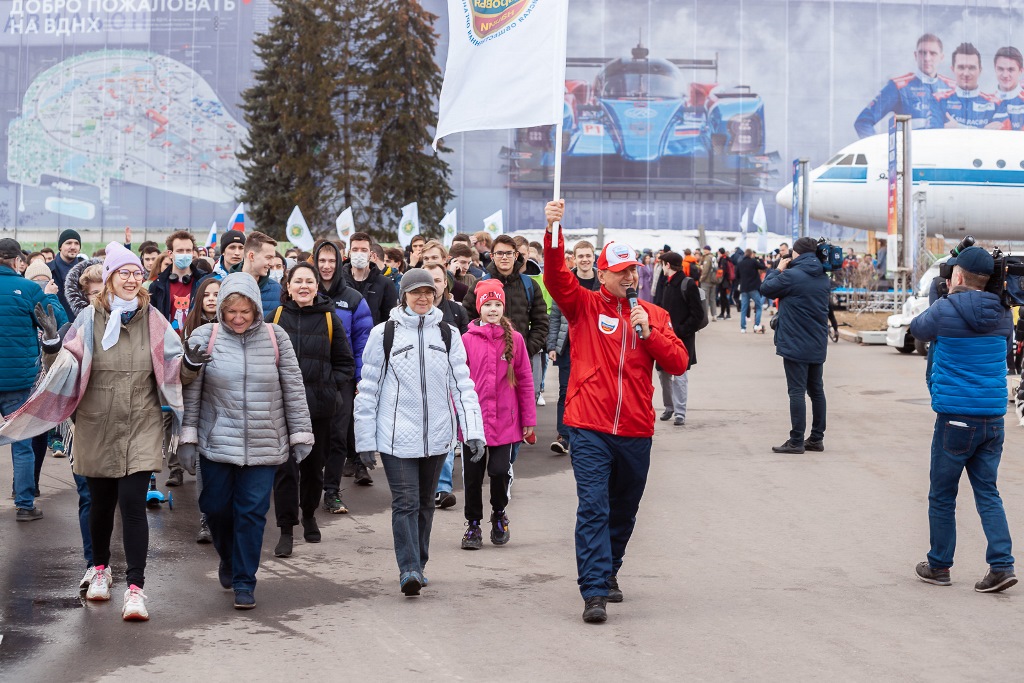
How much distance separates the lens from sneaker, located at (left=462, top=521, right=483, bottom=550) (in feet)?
26.0

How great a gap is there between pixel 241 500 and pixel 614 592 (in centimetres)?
191

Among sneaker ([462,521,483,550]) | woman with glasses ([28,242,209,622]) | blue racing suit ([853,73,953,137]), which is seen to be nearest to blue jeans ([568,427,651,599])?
sneaker ([462,521,483,550])

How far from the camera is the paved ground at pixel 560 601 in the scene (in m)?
5.55

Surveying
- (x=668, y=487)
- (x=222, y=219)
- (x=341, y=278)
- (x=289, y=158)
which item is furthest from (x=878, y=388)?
(x=222, y=219)

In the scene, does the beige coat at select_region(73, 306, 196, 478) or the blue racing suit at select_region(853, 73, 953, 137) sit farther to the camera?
the blue racing suit at select_region(853, 73, 953, 137)

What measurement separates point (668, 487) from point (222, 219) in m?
58.2

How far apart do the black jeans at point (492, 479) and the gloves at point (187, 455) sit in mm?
1942

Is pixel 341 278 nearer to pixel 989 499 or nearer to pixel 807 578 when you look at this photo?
pixel 807 578

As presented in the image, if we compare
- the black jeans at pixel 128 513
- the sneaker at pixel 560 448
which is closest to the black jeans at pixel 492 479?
the black jeans at pixel 128 513

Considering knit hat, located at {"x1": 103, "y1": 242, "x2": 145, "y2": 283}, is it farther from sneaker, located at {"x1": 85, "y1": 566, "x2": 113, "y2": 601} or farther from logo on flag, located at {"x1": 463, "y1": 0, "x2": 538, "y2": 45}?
logo on flag, located at {"x1": 463, "y1": 0, "x2": 538, "y2": 45}

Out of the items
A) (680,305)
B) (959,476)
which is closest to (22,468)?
(959,476)

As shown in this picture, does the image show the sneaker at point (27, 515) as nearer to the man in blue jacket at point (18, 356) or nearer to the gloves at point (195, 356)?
the man in blue jacket at point (18, 356)

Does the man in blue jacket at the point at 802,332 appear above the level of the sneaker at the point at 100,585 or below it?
above

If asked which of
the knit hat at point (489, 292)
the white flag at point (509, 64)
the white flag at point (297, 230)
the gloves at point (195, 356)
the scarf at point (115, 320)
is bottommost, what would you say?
the gloves at point (195, 356)
